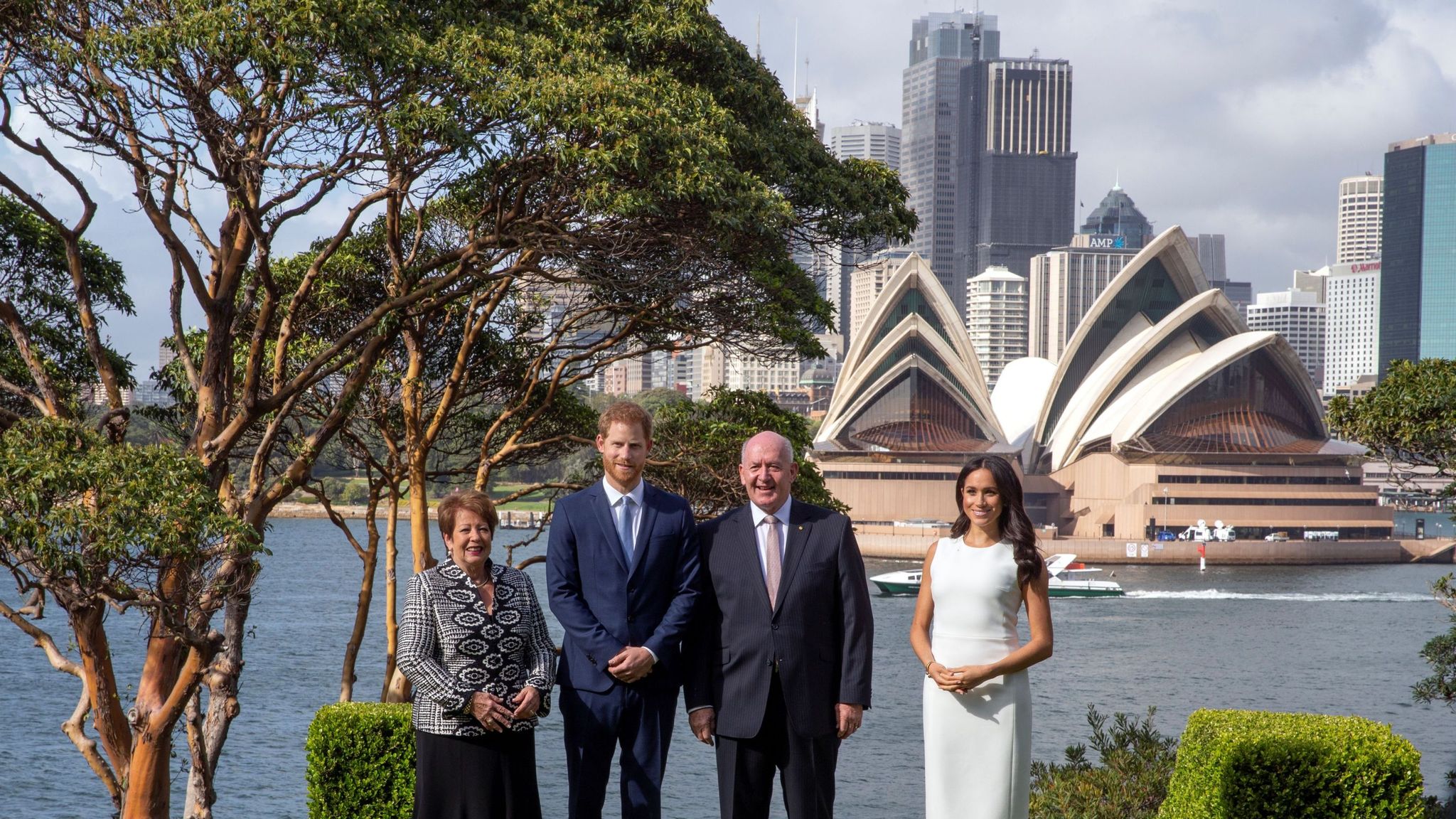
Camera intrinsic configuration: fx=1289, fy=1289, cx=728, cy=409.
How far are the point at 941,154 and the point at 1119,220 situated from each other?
28.4 metres

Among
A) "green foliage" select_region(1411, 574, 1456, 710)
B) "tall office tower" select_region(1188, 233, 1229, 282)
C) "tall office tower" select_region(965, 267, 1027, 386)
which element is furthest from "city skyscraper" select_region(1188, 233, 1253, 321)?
"green foliage" select_region(1411, 574, 1456, 710)

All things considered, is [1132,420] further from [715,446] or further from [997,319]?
[997,319]

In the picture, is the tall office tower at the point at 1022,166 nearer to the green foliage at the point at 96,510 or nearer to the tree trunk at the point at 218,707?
the tree trunk at the point at 218,707

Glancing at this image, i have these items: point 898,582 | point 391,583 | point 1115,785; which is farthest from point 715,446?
point 898,582

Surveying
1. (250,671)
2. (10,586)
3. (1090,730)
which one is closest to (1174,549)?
(1090,730)

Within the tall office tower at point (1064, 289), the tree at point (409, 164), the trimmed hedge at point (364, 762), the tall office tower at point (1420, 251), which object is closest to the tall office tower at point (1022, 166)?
the tall office tower at point (1064, 289)

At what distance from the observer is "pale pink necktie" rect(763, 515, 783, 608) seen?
386cm

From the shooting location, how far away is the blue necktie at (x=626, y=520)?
12.8 ft

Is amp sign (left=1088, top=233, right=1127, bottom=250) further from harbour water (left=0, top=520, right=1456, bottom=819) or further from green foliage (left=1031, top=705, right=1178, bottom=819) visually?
green foliage (left=1031, top=705, right=1178, bottom=819)

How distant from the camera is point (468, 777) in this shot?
12.5ft

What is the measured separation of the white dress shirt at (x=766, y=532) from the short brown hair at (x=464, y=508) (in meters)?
0.77

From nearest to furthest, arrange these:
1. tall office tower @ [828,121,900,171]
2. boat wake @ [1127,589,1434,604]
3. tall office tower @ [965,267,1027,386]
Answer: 1. boat wake @ [1127,589,1434,604]
2. tall office tower @ [965,267,1027,386]
3. tall office tower @ [828,121,900,171]

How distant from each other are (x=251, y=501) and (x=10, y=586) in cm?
4087

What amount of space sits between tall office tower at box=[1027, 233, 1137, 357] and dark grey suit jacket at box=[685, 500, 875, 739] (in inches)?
5152
